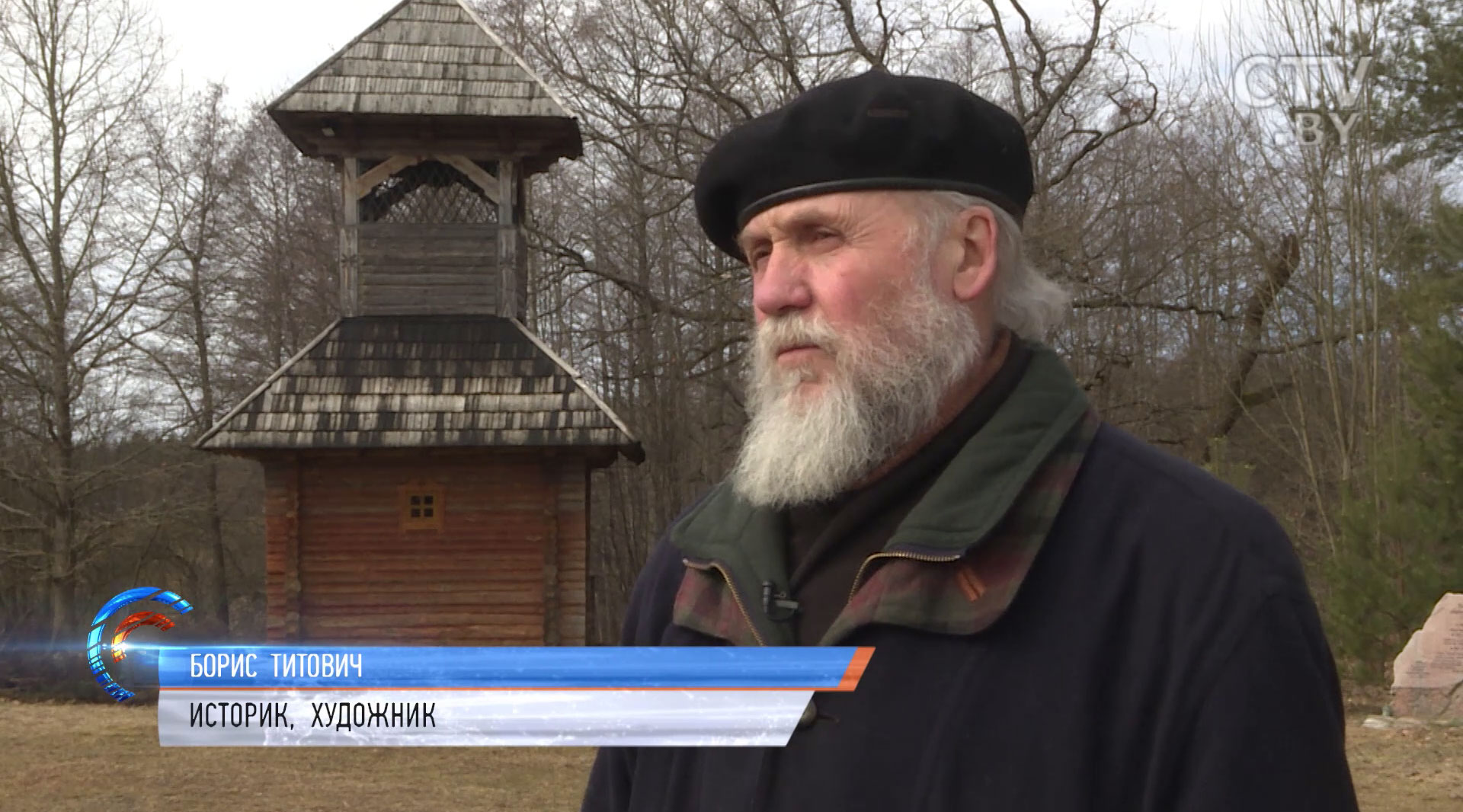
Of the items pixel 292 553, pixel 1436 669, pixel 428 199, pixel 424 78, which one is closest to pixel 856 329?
pixel 1436 669

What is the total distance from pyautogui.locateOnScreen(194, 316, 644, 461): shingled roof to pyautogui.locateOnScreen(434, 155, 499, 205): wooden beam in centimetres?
123

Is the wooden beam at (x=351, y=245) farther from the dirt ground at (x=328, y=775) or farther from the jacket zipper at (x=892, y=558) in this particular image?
the jacket zipper at (x=892, y=558)

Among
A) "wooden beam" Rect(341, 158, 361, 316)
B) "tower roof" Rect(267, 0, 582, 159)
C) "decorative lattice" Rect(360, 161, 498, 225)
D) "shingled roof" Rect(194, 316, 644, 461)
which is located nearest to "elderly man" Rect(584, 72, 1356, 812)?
"shingled roof" Rect(194, 316, 644, 461)

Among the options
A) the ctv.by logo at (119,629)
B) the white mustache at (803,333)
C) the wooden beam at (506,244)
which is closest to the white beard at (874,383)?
the white mustache at (803,333)

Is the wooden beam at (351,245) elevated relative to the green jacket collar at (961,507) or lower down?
elevated

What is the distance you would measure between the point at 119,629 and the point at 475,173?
11961 millimetres

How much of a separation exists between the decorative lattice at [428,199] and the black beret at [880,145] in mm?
11757

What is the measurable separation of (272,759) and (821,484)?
27.8ft

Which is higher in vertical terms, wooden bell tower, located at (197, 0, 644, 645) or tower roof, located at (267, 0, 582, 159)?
tower roof, located at (267, 0, 582, 159)

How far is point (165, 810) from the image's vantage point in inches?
294

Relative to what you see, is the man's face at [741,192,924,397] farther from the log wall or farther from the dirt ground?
the log wall

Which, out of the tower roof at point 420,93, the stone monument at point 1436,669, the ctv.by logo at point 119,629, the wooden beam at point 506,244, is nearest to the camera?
the ctv.by logo at point 119,629

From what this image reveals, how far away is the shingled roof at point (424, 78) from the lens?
12578mm

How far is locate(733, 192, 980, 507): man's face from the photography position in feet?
6.22
